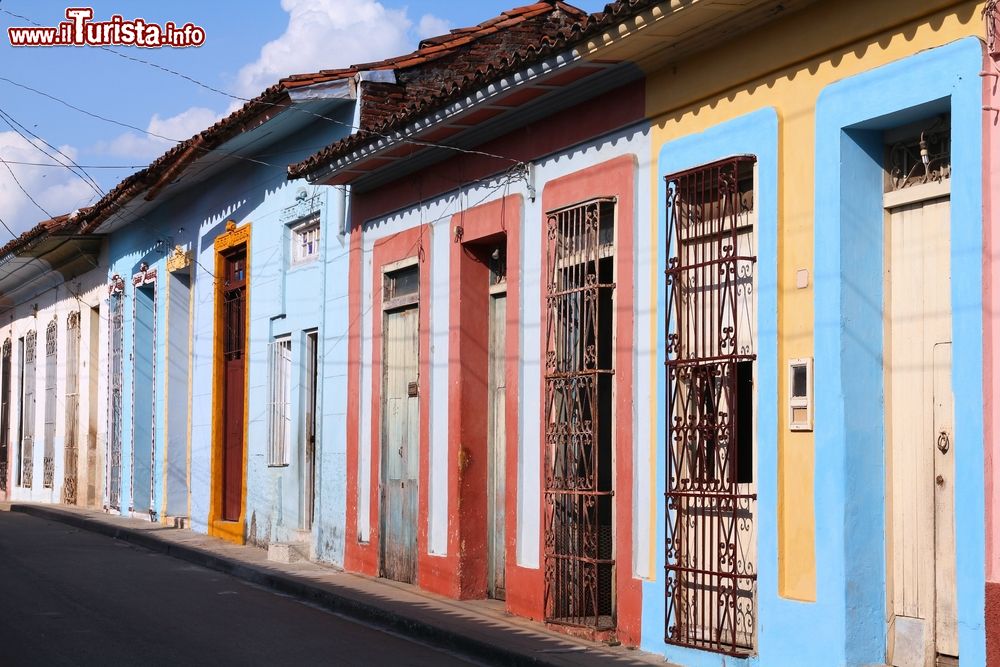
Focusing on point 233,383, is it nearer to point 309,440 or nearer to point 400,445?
point 309,440

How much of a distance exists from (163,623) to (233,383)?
7.93 meters

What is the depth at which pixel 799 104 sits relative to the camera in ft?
26.0

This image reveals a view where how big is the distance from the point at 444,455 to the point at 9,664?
4631mm

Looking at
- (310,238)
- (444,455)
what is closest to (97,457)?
(310,238)

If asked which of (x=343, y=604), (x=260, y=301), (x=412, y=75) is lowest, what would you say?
(x=343, y=604)

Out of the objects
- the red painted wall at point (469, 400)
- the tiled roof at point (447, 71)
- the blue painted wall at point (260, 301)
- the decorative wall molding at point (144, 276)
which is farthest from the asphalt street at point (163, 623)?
the decorative wall molding at point (144, 276)

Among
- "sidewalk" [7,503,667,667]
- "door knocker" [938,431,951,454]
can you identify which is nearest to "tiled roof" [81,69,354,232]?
"sidewalk" [7,503,667,667]

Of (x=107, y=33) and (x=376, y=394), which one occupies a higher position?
(x=107, y=33)

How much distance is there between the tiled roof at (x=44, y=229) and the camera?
2309 centimetres

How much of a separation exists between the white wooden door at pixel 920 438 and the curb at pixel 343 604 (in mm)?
2289

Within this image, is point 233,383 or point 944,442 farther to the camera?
point 233,383

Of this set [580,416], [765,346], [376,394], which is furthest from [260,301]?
[765,346]

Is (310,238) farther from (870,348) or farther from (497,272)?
(870,348)

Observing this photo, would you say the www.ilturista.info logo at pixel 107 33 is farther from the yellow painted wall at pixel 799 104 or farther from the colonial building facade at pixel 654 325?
the yellow painted wall at pixel 799 104
